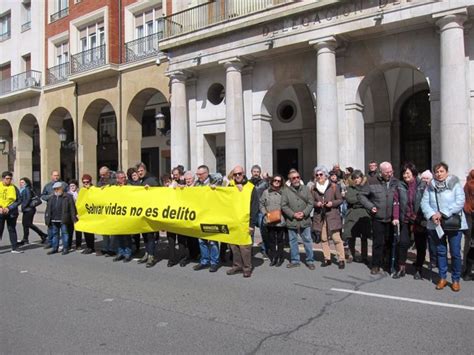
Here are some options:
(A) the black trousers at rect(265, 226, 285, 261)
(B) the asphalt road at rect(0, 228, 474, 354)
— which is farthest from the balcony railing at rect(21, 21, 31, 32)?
(A) the black trousers at rect(265, 226, 285, 261)

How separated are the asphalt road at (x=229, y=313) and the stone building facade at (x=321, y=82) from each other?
22.4 feet

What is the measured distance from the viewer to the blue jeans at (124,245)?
9023 mm

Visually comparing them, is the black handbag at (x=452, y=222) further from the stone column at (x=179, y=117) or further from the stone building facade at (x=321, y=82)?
the stone column at (x=179, y=117)

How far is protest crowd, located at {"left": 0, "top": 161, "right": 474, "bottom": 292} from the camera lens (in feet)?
21.1

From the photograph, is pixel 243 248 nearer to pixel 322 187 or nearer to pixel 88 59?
pixel 322 187

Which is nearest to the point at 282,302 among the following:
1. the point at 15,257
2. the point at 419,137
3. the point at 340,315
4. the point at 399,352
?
the point at 340,315

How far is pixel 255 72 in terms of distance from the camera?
16172 mm

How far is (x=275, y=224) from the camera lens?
8188mm

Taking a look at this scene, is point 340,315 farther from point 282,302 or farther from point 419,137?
point 419,137

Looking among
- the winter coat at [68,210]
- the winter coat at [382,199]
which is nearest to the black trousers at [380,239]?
the winter coat at [382,199]

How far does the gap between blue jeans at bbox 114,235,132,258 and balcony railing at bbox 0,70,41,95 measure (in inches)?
808

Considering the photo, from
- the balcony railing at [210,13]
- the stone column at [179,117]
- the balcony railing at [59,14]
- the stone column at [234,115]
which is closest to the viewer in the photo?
the balcony railing at [210,13]

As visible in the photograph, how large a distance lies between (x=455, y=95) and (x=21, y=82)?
2464cm

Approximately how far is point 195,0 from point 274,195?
11978 millimetres
